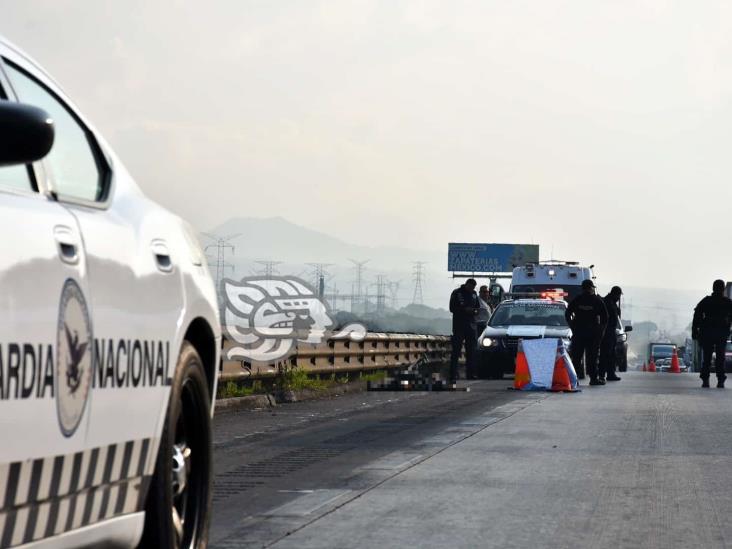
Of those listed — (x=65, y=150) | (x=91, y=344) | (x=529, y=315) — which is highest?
(x=529, y=315)

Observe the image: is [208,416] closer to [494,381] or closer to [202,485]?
[202,485]

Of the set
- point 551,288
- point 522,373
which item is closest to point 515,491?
point 522,373

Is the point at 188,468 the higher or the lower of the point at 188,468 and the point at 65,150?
the lower

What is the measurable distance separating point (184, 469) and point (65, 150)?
1.19 m

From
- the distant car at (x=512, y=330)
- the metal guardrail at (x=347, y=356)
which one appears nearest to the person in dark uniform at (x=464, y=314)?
the distant car at (x=512, y=330)

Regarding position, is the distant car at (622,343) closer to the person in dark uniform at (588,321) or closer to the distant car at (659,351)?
the person in dark uniform at (588,321)

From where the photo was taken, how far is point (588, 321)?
26.4m

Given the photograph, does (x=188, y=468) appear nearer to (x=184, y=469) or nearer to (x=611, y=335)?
(x=184, y=469)

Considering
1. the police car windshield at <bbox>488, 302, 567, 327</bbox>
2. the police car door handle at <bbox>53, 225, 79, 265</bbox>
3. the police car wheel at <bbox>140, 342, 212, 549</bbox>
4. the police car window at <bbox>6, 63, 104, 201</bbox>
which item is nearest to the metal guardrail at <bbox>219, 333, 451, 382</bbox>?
the police car windshield at <bbox>488, 302, 567, 327</bbox>

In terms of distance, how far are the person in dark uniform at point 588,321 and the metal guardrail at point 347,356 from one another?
3430 millimetres

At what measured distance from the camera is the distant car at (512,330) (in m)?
28.8

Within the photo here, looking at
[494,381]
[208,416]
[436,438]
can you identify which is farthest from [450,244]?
[208,416]

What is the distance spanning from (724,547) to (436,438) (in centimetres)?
611

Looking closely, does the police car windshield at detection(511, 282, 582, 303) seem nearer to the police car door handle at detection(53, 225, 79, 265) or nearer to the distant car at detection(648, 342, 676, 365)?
the police car door handle at detection(53, 225, 79, 265)
